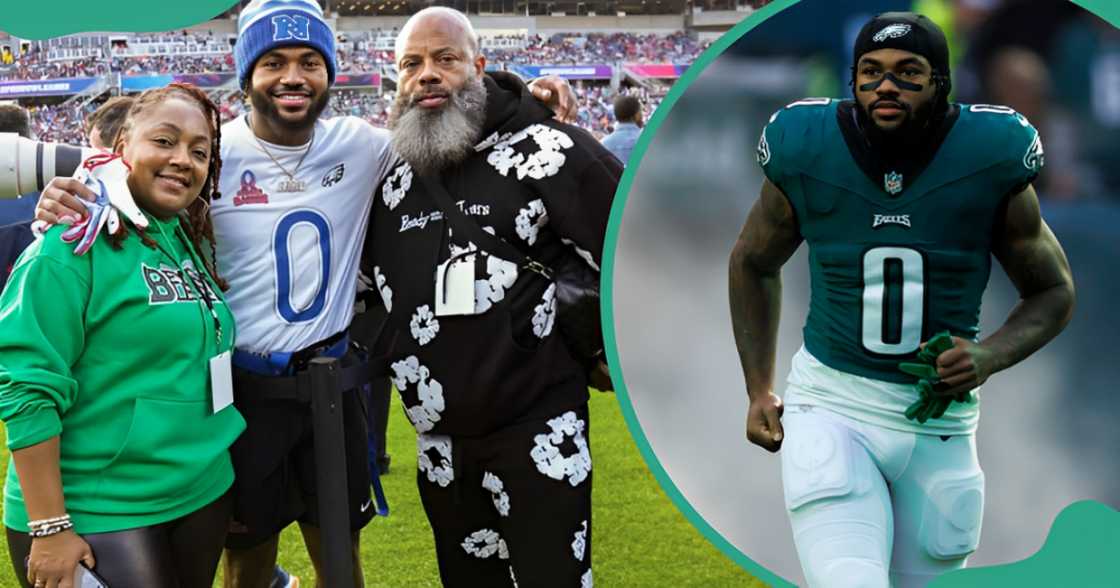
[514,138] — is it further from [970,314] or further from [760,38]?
[970,314]

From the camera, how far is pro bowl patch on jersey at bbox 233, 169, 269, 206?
2.22 m

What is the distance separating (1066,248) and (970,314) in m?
0.26

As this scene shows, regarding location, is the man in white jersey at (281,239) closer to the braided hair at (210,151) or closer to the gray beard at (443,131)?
the braided hair at (210,151)

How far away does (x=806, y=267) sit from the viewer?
2.12 metres

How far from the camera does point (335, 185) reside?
89.9 inches

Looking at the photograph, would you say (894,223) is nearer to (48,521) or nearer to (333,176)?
(333,176)

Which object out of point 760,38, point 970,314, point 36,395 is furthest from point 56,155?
point 970,314

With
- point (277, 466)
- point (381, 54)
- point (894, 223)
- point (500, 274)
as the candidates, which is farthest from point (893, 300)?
point (381, 54)

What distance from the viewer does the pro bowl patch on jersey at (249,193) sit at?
2.22 meters

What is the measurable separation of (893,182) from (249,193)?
1340 millimetres

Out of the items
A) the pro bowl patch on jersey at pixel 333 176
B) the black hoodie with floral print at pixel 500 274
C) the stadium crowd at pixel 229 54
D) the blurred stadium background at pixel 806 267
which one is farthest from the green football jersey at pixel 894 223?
the stadium crowd at pixel 229 54

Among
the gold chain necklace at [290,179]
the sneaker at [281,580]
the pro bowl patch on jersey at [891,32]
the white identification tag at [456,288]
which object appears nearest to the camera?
the pro bowl patch on jersey at [891,32]

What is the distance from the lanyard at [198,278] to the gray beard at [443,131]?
19.6 inches

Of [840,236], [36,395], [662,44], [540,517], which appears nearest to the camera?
[36,395]
